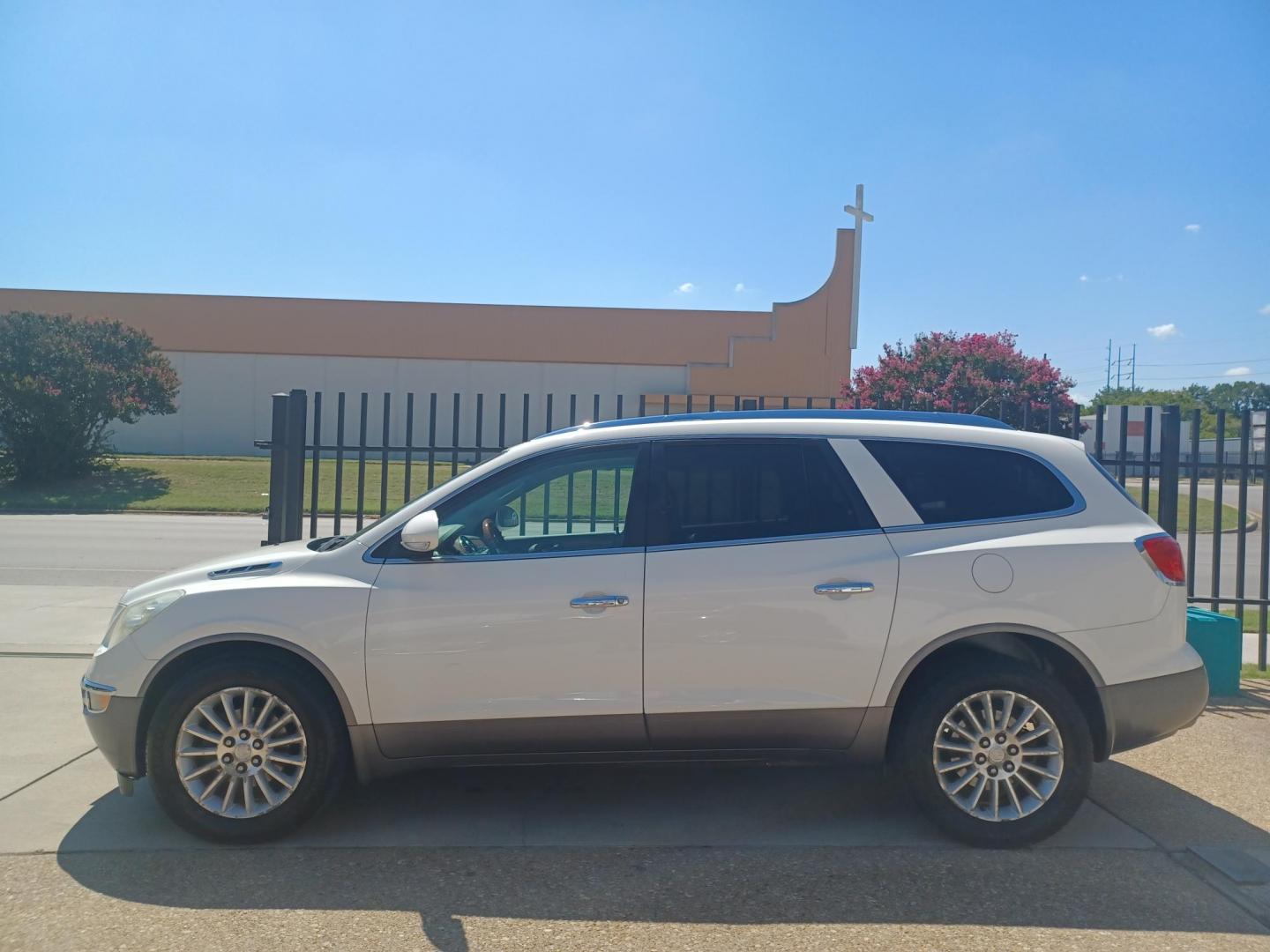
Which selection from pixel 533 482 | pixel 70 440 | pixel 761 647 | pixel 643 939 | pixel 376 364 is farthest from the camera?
pixel 376 364

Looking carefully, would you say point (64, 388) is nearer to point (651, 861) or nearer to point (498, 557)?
point (498, 557)

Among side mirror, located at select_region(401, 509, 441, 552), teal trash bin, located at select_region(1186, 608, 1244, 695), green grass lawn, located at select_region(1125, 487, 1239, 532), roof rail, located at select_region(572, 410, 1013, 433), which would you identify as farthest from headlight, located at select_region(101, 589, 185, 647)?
green grass lawn, located at select_region(1125, 487, 1239, 532)

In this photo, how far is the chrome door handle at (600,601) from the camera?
4508 mm

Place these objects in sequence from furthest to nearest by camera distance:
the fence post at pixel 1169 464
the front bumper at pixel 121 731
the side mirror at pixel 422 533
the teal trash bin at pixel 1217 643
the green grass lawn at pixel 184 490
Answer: the green grass lawn at pixel 184 490, the fence post at pixel 1169 464, the teal trash bin at pixel 1217 643, the front bumper at pixel 121 731, the side mirror at pixel 422 533

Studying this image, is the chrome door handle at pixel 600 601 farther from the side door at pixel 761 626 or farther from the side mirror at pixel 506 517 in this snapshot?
the side mirror at pixel 506 517

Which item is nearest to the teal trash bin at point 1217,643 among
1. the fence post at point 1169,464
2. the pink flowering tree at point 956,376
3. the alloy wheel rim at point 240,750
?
the fence post at point 1169,464

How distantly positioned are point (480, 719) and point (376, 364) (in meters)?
39.7

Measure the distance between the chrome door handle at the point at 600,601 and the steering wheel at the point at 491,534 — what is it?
535 millimetres

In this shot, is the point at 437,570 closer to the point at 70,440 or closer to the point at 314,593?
the point at 314,593

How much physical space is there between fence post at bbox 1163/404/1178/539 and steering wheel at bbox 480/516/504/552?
5.41 metres

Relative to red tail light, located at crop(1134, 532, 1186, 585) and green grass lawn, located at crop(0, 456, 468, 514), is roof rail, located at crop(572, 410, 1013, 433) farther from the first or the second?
green grass lawn, located at crop(0, 456, 468, 514)

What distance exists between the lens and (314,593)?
15.0ft

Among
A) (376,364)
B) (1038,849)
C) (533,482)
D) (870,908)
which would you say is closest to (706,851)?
(870,908)

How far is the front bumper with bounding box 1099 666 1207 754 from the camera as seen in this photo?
4645 millimetres
